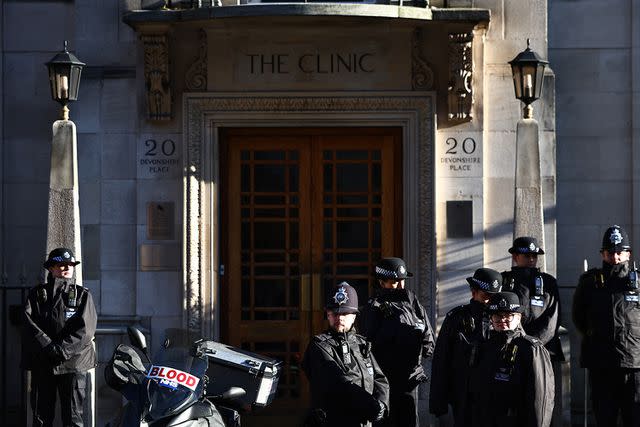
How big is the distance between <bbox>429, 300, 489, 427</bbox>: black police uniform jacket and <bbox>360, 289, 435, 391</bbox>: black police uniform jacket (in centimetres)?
80

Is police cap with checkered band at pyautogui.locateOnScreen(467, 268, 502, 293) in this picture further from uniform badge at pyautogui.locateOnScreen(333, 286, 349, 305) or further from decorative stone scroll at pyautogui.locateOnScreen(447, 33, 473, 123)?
decorative stone scroll at pyautogui.locateOnScreen(447, 33, 473, 123)

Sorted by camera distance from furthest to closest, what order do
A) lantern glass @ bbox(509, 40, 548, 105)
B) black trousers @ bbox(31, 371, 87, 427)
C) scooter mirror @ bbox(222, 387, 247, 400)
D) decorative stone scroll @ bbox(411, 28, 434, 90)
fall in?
decorative stone scroll @ bbox(411, 28, 434, 90)
lantern glass @ bbox(509, 40, 548, 105)
black trousers @ bbox(31, 371, 87, 427)
scooter mirror @ bbox(222, 387, 247, 400)

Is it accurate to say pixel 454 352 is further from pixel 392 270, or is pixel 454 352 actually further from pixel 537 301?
pixel 537 301

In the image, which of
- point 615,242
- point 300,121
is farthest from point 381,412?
point 300,121

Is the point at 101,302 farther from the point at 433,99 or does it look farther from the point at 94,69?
the point at 433,99

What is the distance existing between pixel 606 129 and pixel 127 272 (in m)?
5.31

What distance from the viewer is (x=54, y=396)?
1338cm

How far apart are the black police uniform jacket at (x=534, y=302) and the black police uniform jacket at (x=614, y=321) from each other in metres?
0.43

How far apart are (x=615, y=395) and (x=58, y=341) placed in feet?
16.7

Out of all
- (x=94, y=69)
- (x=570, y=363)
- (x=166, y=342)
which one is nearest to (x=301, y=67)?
(x=94, y=69)

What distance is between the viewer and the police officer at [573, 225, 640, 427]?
13.1 meters

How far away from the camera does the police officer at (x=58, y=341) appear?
13.1m

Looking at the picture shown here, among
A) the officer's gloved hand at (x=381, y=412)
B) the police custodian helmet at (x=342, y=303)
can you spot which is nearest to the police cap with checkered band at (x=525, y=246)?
the police custodian helmet at (x=342, y=303)

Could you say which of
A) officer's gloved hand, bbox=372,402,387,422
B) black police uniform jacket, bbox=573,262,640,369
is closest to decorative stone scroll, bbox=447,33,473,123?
black police uniform jacket, bbox=573,262,640,369
